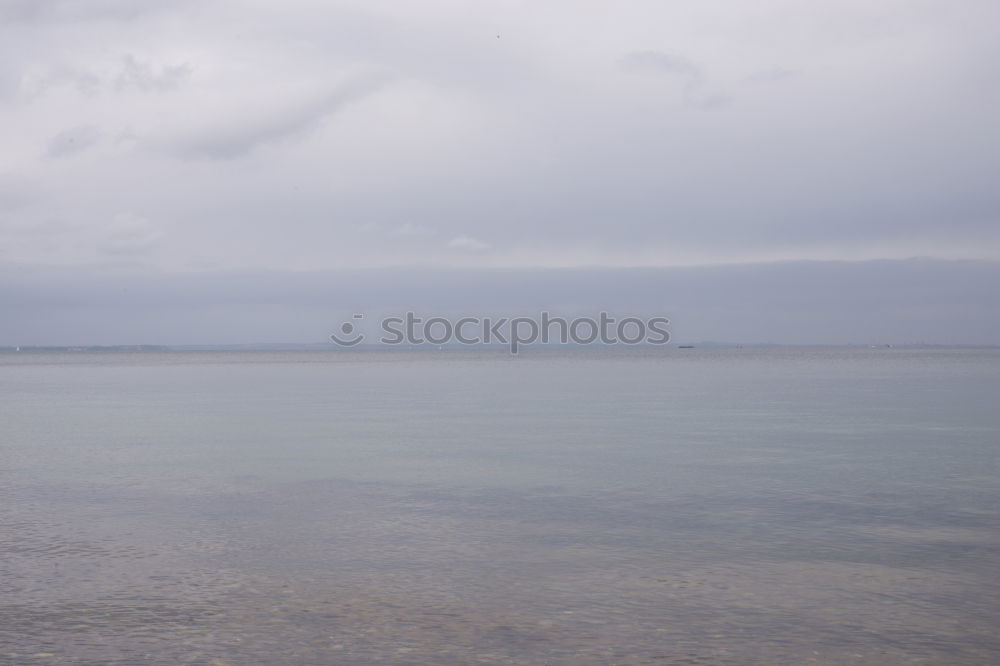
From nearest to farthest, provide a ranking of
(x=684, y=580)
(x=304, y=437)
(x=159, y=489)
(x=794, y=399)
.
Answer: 1. (x=684, y=580)
2. (x=159, y=489)
3. (x=304, y=437)
4. (x=794, y=399)

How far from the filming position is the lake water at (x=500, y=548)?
10320 mm

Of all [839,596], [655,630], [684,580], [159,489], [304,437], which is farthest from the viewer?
[304,437]

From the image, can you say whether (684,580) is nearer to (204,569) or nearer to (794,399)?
(204,569)

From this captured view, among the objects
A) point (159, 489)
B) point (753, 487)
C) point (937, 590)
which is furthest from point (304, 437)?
point (937, 590)

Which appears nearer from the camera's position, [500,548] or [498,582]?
[498,582]

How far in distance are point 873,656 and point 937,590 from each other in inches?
121

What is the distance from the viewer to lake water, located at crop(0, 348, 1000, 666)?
33.9ft

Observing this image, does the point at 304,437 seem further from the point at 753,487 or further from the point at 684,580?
the point at 684,580

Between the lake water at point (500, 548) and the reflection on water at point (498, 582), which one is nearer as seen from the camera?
the reflection on water at point (498, 582)

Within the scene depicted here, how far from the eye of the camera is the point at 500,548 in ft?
49.3

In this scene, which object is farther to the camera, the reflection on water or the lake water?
the lake water

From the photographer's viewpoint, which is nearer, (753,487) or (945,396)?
(753,487)

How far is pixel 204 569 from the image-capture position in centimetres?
1356

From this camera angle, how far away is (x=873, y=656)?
386 inches
